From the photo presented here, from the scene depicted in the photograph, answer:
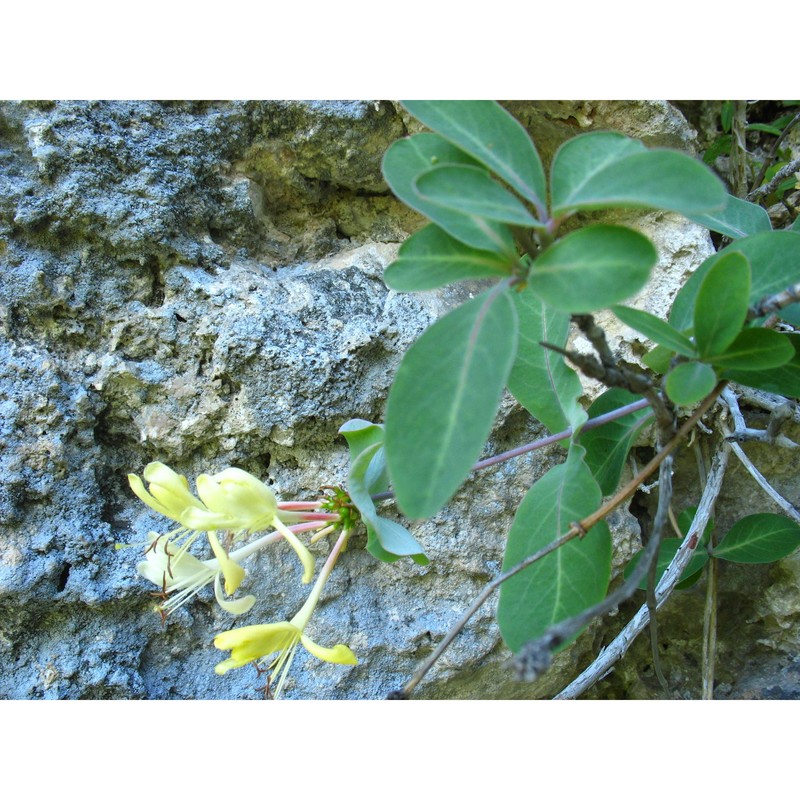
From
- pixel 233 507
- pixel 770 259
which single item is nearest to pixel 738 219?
pixel 770 259

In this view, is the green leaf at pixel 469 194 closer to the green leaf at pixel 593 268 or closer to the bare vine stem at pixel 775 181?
the green leaf at pixel 593 268

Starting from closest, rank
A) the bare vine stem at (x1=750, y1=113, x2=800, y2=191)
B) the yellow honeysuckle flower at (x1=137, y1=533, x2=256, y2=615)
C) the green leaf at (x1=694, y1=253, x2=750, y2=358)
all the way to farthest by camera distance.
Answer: the green leaf at (x1=694, y1=253, x2=750, y2=358) < the yellow honeysuckle flower at (x1=137, y1=533, x2=256, y2=615) < the bare vine stem at (x1=750, y1=113, x2=800, y2=191)

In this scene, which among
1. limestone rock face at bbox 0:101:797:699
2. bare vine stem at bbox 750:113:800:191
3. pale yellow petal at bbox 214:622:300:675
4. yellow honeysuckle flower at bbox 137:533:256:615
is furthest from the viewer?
bare vine stem at bbox 750:113:800:191

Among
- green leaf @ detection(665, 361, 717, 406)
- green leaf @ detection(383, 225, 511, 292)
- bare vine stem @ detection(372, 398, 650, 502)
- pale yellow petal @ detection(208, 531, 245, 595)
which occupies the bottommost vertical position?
pale yellow petal @ detection(208, 531, 245, 595)

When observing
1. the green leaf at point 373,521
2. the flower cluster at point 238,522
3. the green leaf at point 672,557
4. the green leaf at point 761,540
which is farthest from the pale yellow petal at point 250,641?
the green leaf at point 761,540

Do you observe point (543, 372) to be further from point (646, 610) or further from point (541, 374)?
point (646, 610)

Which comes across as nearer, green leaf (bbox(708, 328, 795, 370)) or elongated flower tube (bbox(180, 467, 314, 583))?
green leaf (bbox(708, 328, 795, 370))

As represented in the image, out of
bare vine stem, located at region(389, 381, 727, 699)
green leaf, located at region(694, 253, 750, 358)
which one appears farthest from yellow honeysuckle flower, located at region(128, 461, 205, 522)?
green leaf, located at region(694, 253, 750, 358)

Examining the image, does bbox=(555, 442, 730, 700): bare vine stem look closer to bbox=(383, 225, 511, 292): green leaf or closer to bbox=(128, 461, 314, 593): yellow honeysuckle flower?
bbox=(128, 461, 314, 593): yellow honeysuckle flower
